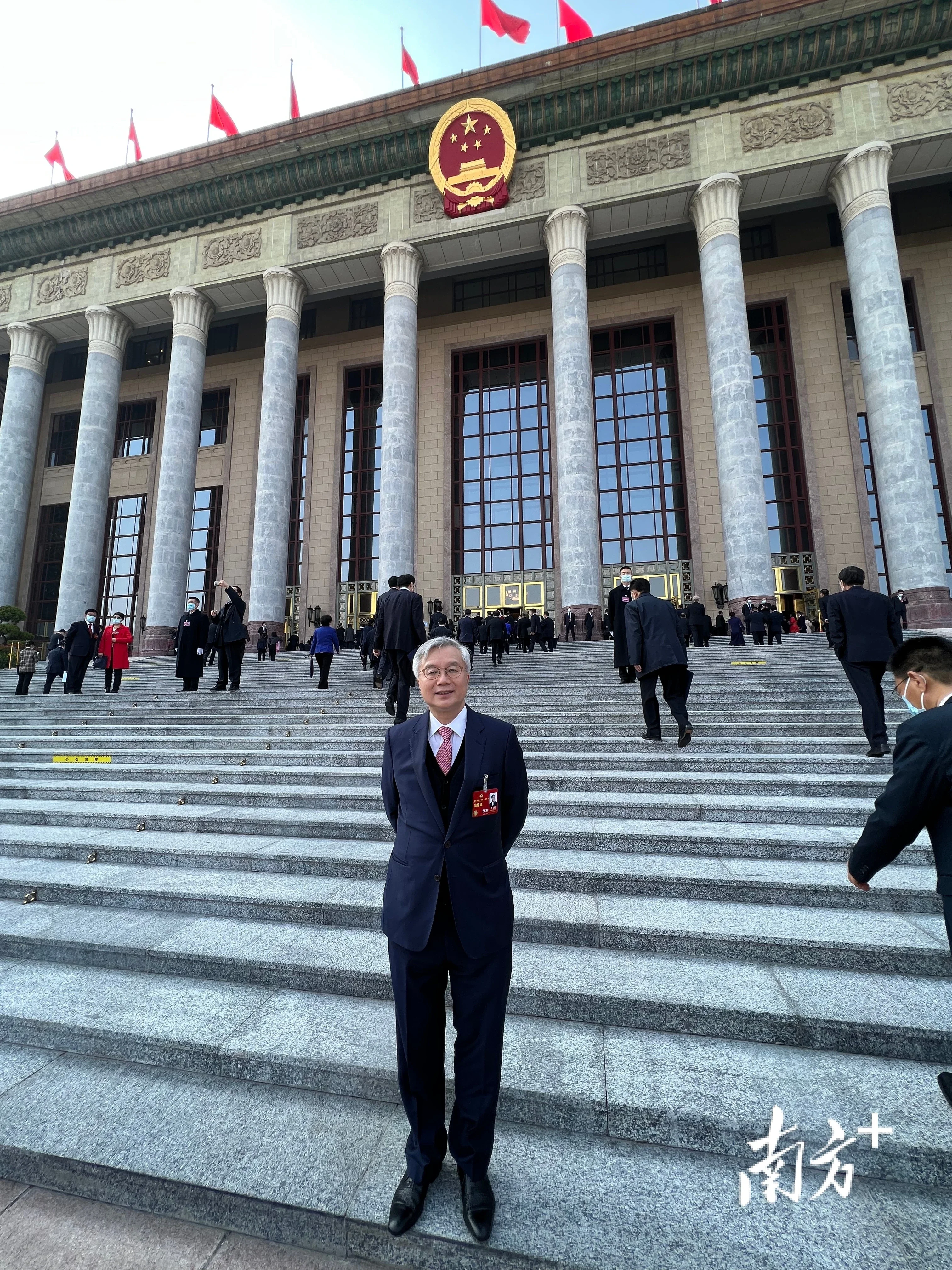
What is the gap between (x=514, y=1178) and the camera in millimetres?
2139

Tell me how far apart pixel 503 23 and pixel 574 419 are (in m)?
14.4

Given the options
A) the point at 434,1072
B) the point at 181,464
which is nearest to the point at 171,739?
the point at 434,1072

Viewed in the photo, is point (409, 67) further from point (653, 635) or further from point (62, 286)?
point (653, 635)

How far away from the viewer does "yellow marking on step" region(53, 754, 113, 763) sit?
7.98m

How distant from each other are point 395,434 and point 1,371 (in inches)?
901

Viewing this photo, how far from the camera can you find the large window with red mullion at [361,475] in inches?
1043

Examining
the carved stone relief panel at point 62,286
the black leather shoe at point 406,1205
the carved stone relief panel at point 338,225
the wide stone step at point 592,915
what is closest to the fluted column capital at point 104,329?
the carved stone relief panel at point 62,286

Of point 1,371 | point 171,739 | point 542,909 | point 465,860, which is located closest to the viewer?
point 465,860

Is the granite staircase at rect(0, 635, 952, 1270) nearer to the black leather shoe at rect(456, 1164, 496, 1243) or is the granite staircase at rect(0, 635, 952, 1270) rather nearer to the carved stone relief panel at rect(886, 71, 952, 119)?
the black leather shoe at rect(456, 1164, 496, 1243)

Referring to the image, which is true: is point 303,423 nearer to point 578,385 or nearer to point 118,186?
point 118,186

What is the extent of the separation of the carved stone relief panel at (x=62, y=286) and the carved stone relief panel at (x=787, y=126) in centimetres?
2473

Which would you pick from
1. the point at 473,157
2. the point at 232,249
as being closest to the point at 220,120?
the point at 232,249

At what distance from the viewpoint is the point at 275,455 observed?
21.9 m

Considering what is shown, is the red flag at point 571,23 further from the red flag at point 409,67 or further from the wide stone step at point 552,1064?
the wide stone step at point 552,1064
